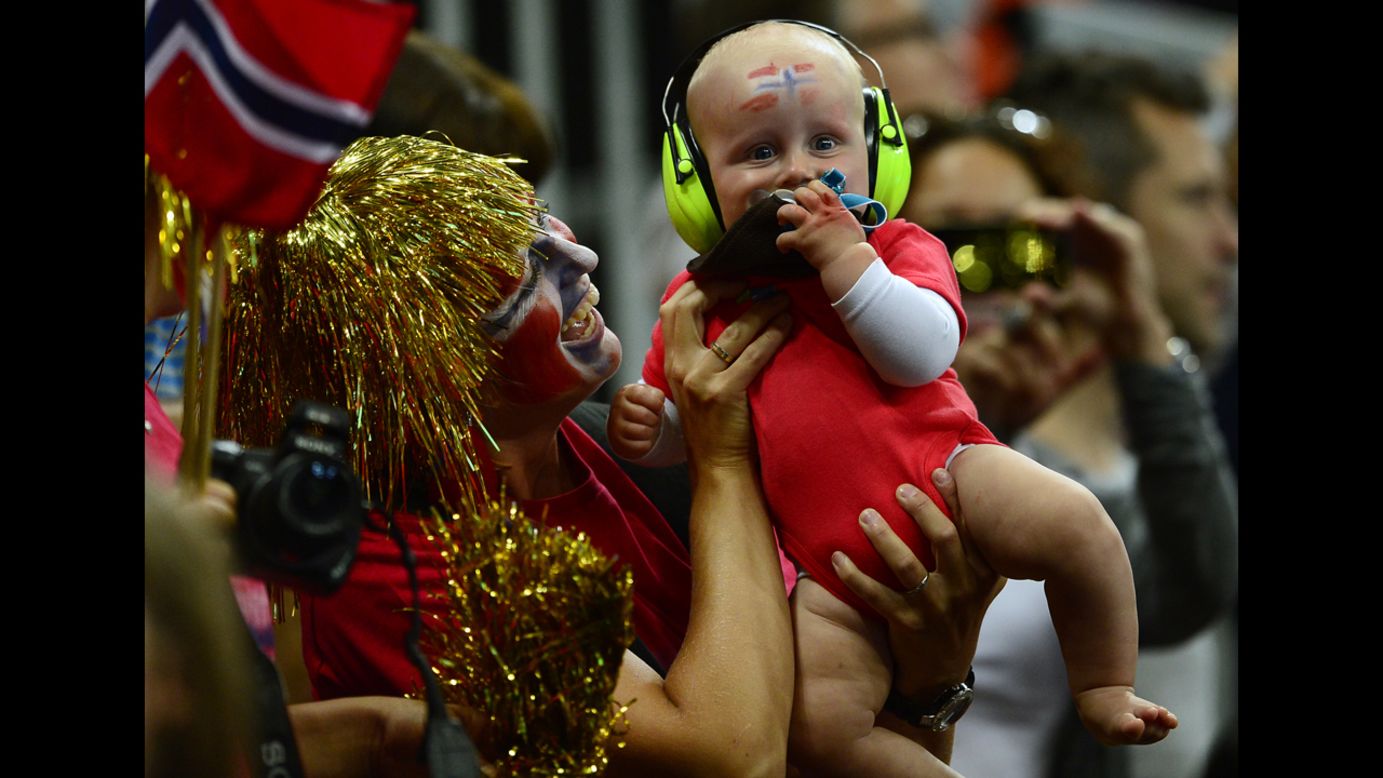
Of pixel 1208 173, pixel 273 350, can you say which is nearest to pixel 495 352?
pixel 273 350

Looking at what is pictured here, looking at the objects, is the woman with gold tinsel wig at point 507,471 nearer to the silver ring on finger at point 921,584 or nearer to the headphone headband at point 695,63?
the silver ring on finger at point 921,584

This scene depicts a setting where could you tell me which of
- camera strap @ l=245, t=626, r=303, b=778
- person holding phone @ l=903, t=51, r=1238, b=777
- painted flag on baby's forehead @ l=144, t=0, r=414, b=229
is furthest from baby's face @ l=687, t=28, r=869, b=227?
person holding phone @ l=903, t=51, r=1238, b=777

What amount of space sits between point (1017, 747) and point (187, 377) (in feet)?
5.46

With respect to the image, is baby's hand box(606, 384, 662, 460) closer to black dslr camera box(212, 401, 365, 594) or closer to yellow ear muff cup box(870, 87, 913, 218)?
yellow ear muff cup box(870, 87, 913, 218)

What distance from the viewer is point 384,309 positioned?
1.27 m

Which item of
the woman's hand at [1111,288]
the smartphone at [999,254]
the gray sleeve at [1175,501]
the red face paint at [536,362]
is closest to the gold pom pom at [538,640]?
the red face paint at [536,362]

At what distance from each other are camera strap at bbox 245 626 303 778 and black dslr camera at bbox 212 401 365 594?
2.8 inches

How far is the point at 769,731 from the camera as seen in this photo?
1337 millimetres

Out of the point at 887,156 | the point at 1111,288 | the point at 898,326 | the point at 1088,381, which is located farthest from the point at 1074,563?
the point at 1088,381

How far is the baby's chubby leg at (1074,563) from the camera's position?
1.32 meters

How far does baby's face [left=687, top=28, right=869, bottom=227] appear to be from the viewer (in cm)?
135

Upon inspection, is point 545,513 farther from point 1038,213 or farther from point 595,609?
point 1038,213

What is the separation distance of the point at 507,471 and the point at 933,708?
1.40ft

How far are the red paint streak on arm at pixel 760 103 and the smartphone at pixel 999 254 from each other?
1013 mm
